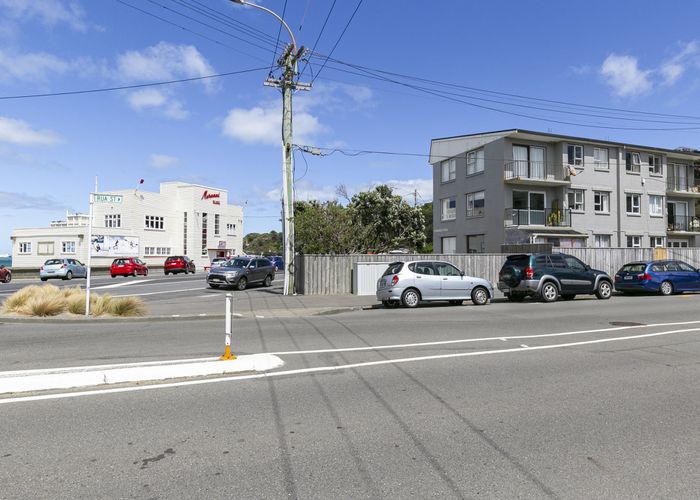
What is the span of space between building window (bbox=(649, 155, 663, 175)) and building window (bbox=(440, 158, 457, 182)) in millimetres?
14424

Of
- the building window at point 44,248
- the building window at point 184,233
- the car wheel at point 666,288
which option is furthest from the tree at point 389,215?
the building window at point 44,248

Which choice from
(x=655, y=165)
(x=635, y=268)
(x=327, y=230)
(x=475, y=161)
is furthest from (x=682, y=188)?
(x=327, y=230)

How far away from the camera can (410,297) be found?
15.7 meters

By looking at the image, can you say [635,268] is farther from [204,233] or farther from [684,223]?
[204,233]

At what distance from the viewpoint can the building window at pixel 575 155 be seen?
32.9 meters

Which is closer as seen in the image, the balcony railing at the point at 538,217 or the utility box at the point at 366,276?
the utility box at the point at 366,276

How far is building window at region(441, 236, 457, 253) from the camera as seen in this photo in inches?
1401

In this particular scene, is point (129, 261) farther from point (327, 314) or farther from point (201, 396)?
point (201, 396)

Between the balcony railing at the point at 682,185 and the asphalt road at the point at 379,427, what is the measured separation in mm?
35026

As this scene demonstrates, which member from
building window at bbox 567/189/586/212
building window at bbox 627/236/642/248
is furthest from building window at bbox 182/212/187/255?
building window at bbox 627/236/642/248

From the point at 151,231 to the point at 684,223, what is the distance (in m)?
56.4

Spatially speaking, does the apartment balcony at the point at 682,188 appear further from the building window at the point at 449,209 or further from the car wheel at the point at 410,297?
the car wheel at the point at 410,297

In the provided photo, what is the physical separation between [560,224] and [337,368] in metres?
29.2

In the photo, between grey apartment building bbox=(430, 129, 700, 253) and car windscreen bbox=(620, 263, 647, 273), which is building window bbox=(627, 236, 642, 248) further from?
car windscreen bbox=(620, 263, 647, 273)
